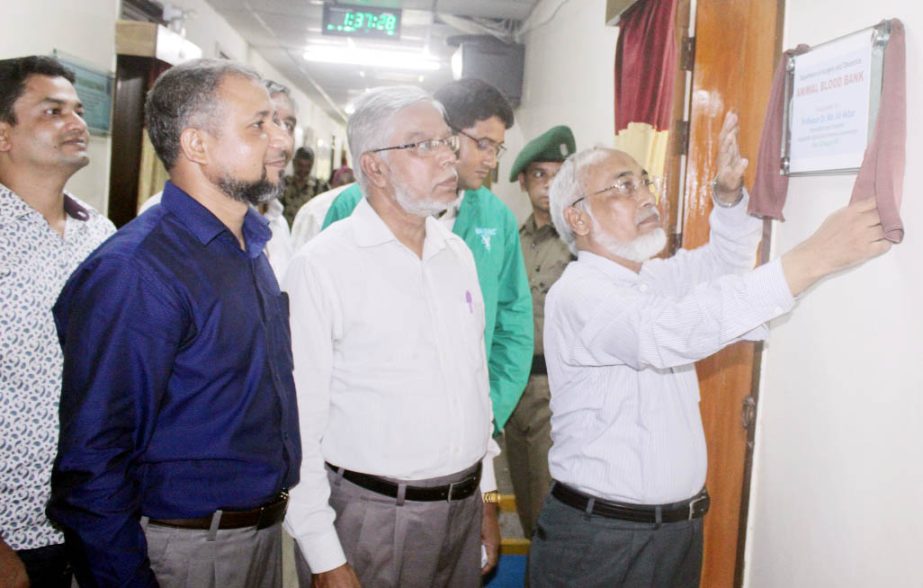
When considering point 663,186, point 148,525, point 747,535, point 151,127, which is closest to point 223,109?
point 151,127

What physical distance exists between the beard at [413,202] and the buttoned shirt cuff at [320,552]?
75 centimetres

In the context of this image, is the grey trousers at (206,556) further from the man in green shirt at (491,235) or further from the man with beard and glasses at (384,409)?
the man in green shirt at (491,235)

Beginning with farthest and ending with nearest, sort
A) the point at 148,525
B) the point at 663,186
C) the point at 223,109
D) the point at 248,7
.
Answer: the point at 248,7
the point at 663,186
the point at 223,109
the point at 148,525

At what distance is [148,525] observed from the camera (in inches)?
46.6

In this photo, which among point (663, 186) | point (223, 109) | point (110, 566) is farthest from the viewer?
point (663, 186)

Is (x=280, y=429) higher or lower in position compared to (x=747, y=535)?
higher

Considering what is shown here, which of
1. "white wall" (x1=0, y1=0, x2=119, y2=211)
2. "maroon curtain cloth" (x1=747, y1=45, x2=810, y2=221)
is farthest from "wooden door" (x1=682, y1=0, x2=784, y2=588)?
"white wall" (x1=0, y1=0, x2=119, y2=211)

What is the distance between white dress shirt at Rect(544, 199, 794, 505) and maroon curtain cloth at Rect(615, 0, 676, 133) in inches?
47.7

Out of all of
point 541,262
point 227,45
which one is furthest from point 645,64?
point 227,45

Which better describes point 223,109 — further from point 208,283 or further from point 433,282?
point 433,282

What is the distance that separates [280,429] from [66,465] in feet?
1.20

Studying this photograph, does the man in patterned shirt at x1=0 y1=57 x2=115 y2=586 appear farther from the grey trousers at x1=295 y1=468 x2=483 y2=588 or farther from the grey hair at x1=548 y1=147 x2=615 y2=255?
the grey hair at x1=548 y1=147 x2=615 y2=255

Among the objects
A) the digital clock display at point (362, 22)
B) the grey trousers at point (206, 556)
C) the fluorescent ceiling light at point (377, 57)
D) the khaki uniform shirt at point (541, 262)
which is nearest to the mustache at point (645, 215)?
the grey trousers at point (206, 556)

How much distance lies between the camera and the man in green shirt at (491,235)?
7.24ft
